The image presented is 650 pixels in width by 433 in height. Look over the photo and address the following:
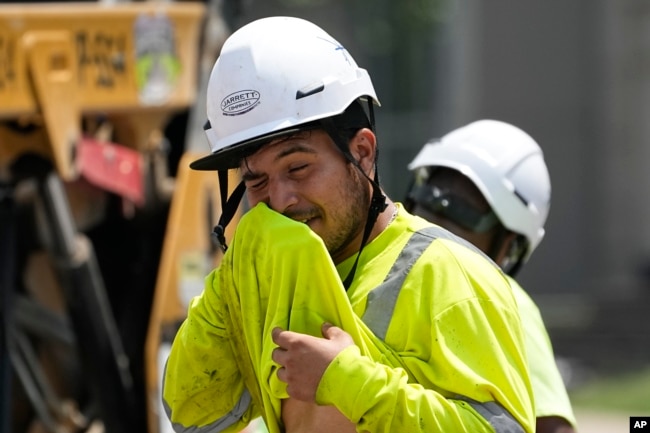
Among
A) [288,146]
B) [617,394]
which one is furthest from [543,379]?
[617,394]

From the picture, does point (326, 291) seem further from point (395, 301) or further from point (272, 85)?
point (272, 85)

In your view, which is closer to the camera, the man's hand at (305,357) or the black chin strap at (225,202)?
the man's hand at (305,357)

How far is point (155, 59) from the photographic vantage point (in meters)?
5.65

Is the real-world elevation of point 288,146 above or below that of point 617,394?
above

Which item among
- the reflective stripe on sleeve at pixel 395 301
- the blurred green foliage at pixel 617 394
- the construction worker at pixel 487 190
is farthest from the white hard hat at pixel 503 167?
the blurred green foliage at pixel 617 394

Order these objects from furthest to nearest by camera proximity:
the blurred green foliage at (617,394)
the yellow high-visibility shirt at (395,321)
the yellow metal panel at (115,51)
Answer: the blurred green foliage at (617,394)
the yellow metal panel at (115,51)
the yellow high-visibility shirt at (395,321)

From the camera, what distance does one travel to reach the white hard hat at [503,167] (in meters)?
4.11

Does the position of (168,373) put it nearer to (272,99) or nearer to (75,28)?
(272,99)

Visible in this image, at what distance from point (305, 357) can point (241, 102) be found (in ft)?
1.68

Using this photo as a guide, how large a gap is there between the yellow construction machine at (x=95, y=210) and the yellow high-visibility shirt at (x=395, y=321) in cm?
252

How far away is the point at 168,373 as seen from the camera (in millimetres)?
2967

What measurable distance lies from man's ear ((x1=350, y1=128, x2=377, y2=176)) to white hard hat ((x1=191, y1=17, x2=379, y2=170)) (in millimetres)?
70

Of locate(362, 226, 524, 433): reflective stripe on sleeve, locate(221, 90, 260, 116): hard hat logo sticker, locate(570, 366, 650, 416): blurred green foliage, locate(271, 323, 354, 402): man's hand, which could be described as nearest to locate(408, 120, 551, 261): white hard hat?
locate(362, 226, 524, 433): reflective stripe on sleeve

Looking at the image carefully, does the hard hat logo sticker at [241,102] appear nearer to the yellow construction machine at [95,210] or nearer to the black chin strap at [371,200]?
the black chin strap at [371,200]
